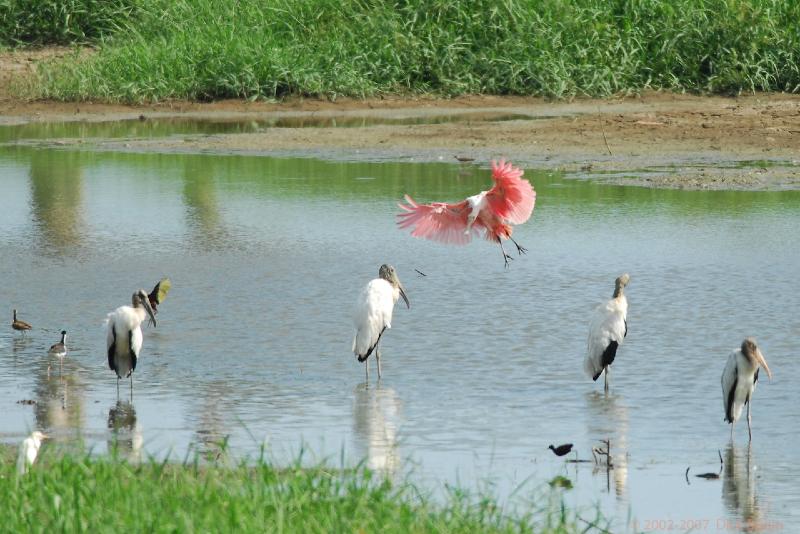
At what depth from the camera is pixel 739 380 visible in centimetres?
810

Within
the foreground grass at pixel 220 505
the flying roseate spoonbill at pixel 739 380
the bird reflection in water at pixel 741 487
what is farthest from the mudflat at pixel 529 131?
the foreground grass at pixel 220 505

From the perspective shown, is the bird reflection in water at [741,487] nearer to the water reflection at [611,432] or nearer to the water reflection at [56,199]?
the water reflection at [611,432]

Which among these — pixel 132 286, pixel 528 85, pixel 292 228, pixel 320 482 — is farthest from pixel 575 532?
pixel 528 85

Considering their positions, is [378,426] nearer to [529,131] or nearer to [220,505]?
[220,505]

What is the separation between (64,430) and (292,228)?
7.16 meters

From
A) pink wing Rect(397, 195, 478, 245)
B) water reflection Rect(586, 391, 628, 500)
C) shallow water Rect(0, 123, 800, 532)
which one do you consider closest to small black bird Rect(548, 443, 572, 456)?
shallow water Rect(0, 123, 800, 532)

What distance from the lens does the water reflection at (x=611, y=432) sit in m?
7.39

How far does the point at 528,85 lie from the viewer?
1001 inches

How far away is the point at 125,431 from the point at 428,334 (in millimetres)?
2982

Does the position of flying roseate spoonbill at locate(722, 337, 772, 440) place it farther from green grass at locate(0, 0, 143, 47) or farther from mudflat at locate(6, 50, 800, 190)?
green grass at locate(0, 0, 143, 47)

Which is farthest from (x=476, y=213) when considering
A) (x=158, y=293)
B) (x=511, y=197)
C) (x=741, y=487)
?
(x=741, y=487)

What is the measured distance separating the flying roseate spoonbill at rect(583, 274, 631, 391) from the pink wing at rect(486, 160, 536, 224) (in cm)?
101

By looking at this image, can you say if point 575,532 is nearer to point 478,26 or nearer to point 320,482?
point 320,482

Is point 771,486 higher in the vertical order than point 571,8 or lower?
lower
